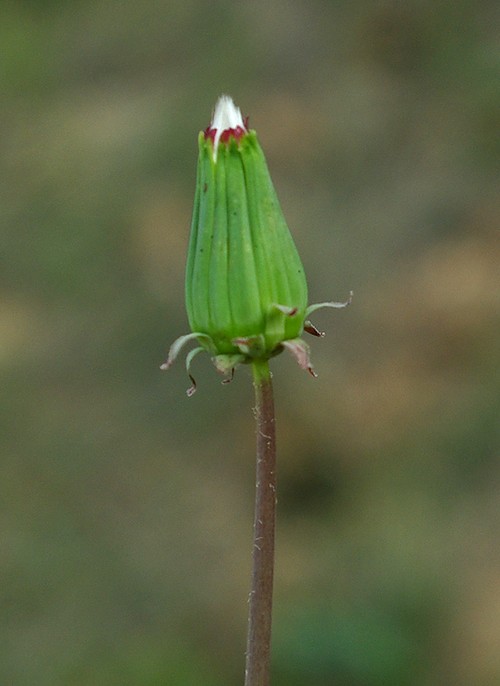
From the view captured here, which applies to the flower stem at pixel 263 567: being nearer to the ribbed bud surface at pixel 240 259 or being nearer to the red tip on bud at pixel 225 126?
the ribbed bud surface at pixel 240 259

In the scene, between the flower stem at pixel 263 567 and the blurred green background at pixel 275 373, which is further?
the blurred green background at pixel 275 373

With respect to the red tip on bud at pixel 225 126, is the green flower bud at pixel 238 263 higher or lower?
lower

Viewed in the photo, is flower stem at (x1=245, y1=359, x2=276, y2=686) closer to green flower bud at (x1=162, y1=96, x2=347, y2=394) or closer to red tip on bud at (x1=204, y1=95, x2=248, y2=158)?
green flower bud at (x1=162, y1=96, x2=347, y2=394)

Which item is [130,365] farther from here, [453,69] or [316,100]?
[453,69]

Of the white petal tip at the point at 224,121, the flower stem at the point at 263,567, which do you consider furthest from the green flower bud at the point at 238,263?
the flower stem at the point at 263,567

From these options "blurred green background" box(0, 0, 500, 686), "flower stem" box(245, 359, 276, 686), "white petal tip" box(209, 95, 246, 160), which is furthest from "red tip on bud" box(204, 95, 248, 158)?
"blurred green background" box(0, 0, 500, 686)

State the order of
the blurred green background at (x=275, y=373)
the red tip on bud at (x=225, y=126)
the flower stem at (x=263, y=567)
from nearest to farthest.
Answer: the flower stem at (x=263, y=567) → the red tip on bud at (x=225, y=126) → the blurred green background at (x=275, y=373)
